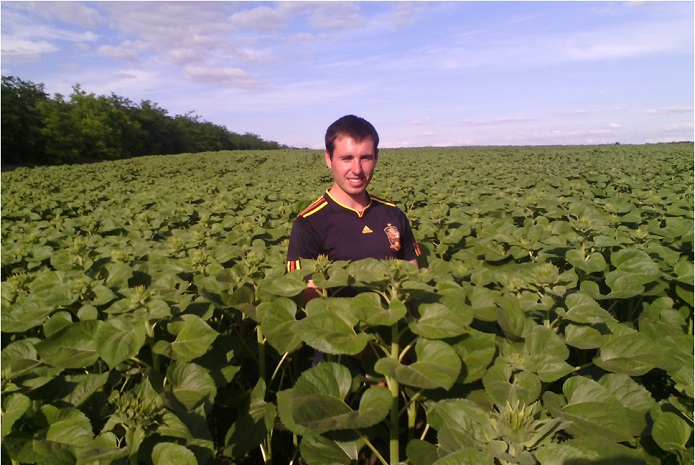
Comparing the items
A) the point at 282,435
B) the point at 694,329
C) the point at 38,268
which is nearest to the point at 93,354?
the point at 282,435

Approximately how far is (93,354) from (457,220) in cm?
384

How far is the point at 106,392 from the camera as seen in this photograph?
1.71m

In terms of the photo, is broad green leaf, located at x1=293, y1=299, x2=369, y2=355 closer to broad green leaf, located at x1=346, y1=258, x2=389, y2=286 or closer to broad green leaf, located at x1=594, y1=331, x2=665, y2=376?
broad green leaf, located at x1=346, y1=258, x2=389, y2=286

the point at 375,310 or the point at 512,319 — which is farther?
the point at 512,319

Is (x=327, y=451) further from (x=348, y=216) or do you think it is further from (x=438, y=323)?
(x=348, y=216)

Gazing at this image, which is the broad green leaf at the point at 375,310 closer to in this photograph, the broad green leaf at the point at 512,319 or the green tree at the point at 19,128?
the broad green leaf at the point at 512,319

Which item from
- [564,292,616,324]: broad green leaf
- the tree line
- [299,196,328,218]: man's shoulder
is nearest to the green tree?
the tree line

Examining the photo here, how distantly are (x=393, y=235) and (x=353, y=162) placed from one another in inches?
22.1

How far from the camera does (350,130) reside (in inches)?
110

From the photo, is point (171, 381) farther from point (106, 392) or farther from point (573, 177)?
point (573, 177)

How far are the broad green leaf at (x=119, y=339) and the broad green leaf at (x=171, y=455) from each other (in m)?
0.43

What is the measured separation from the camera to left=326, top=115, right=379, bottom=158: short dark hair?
2.79 meters

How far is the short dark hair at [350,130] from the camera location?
110 inches

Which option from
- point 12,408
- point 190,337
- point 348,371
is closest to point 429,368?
point 348,371
